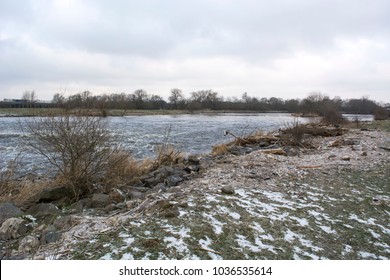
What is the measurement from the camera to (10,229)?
4.57m

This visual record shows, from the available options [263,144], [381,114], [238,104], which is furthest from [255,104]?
[263,144]

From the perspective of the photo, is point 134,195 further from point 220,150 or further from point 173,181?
point 220,150

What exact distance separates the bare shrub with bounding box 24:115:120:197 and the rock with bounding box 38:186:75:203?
0.47 feet

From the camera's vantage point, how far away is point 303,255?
11.2 ft

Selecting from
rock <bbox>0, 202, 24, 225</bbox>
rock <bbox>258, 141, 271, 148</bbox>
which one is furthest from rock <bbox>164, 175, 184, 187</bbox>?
rock <bbox>258, 141, 271, 148</bbox>

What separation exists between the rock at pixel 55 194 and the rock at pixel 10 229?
1.95 metres

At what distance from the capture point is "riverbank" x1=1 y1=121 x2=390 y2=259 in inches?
130

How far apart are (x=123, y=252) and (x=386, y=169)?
7.68 m

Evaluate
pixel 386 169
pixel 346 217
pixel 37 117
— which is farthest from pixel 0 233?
pixel 386 169

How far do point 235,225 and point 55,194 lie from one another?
15.7ft

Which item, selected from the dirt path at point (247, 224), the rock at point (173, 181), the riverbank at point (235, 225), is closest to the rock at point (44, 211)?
the riverbank at point (235, 225)

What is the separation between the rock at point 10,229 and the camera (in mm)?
4469

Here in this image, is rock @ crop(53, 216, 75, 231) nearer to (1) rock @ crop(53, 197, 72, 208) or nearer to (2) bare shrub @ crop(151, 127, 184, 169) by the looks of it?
(1) rock @ crop(53, 197, 72, 208)
